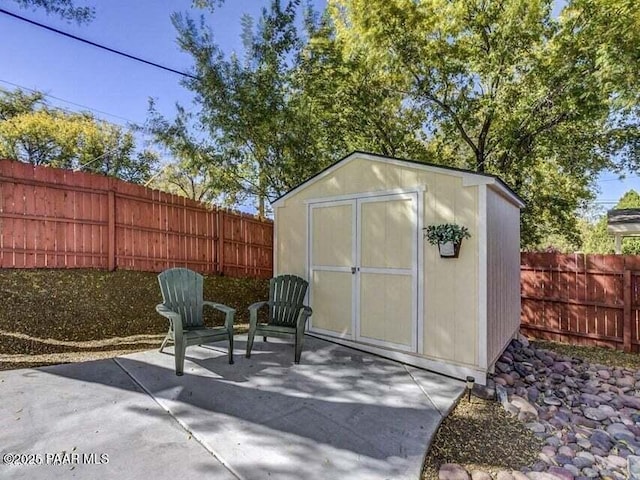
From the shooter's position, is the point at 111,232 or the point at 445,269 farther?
the point at 111,232

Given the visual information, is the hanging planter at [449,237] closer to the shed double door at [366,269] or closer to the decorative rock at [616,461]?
the shed double door at [366,269]

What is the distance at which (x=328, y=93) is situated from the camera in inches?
263

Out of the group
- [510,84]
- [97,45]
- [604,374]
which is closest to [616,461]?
[604,374]

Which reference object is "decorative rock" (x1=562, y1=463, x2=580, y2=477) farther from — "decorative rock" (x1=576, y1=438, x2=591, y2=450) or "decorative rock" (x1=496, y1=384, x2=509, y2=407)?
"decorative rock" (x1=496, y1=384, x2=509, y2=407)

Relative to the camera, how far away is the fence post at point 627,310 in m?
4.84

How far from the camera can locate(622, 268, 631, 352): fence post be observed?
484 cm

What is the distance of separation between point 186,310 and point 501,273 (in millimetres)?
3552

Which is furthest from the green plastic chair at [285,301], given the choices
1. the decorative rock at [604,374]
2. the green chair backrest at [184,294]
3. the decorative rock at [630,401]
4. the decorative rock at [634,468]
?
the decorative rock at [604,374]

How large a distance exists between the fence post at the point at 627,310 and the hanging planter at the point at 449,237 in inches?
132

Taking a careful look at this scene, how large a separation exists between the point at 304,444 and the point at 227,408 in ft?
2.28

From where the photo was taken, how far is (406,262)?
372 centimetres

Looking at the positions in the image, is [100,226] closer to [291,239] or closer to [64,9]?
[64,9]

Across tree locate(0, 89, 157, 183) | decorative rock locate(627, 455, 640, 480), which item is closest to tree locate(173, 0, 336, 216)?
decorative rock locate(627, 455, 640, 480)

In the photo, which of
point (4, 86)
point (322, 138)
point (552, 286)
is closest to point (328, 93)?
point (322, 138)
